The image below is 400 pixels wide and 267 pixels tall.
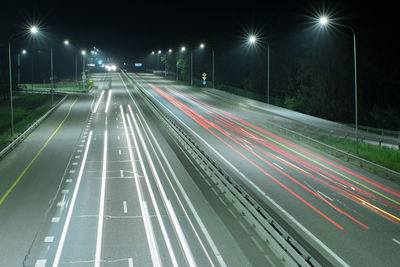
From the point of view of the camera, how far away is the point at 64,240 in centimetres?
1516

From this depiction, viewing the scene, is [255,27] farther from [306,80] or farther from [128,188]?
[128,188]

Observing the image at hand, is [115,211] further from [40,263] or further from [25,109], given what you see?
[25,109]

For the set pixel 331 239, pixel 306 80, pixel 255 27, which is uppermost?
pixel 255 27

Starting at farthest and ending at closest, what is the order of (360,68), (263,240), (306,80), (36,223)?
(306,80), (360,68), (36,223), (263,240)

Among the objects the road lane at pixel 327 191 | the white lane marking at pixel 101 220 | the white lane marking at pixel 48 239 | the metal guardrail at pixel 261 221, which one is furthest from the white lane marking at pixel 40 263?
the road lane at pixel 327 191

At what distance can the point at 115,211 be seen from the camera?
18.5 m

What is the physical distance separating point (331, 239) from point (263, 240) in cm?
270

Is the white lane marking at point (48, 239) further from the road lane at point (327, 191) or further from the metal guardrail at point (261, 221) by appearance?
the road lane at point (327, 191)

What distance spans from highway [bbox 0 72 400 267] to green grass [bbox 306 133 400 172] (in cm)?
319

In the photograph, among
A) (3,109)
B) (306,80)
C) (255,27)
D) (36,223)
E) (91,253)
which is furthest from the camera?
(255,27)

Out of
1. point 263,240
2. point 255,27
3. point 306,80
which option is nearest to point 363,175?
point 263,240

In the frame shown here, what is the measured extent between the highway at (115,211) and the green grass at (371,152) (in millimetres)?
13605

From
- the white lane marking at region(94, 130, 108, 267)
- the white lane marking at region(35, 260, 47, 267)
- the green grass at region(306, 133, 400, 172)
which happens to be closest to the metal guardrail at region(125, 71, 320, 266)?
the white lane marking at region(94, 130, 108, 267)

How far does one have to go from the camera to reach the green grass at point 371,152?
3060 centimetres
